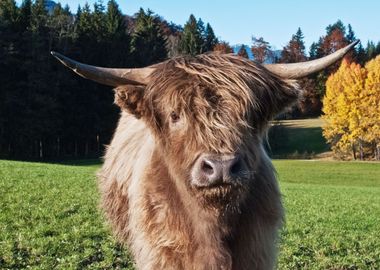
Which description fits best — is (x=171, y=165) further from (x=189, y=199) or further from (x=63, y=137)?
(x=63, y=137)

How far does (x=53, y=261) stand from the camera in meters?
7.62

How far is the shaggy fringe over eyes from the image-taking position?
14.0 ft

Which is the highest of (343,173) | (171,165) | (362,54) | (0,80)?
(362,54)

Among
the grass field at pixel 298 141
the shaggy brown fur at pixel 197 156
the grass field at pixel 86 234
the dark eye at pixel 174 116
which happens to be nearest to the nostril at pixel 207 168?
the shaggy brown fur at pixel 197 156

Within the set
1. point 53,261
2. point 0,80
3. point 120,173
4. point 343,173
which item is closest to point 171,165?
point 120,173

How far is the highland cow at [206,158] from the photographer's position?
13.8 feet

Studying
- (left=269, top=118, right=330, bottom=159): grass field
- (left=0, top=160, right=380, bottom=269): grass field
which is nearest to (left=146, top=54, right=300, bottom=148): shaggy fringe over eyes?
(left=0, top=160, right=380, bottom=269): grass field

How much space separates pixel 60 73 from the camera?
5638cm

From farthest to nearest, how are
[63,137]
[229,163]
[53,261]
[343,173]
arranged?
[63,137], [343,173], [53,261], [229,163]

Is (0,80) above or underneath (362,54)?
underneath

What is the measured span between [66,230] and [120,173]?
3357 mm

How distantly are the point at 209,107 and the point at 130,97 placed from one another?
0.76 meters

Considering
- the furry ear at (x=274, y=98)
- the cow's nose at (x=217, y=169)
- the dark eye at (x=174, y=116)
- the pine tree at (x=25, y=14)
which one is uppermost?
the pine tree at (x=25, y=14)

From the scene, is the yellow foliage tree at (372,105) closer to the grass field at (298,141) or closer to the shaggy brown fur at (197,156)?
the grass field at (298,141)
